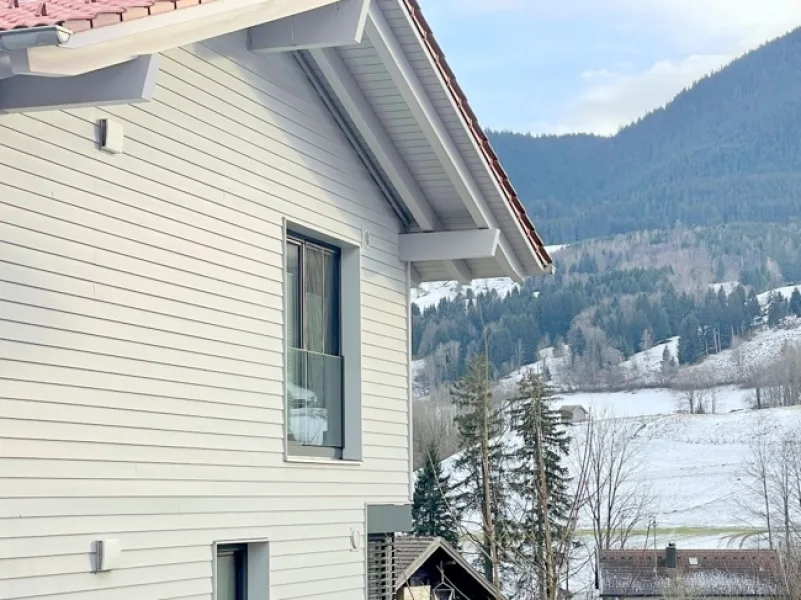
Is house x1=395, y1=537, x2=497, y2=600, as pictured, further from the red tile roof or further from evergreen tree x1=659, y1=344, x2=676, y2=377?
evergreen tree x1=659, y1=344, x2=676, y2=377

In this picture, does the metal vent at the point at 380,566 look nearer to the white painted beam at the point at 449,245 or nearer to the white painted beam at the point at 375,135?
the white painted beam at the point at 449,245

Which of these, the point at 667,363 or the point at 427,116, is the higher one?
the point at 667,363

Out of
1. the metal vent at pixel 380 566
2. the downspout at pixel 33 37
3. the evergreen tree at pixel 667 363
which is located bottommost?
the metal vent at pixel 380 566

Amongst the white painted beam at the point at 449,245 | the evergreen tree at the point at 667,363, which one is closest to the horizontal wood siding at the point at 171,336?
the white painted beam at the point at 449,245

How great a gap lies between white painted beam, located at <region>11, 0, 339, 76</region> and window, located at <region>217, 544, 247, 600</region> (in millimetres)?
3628

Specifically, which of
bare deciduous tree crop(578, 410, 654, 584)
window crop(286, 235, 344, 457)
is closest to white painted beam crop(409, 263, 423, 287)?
window crop(286, 235, 344, 457)

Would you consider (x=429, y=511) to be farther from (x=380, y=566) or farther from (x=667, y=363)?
(x=667, y=363)

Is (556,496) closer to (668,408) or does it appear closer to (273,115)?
(273,115)

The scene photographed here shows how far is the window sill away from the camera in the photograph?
8641 mm

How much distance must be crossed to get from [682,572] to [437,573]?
29.8 meters

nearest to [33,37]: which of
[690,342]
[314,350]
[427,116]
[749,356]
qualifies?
[427,116]

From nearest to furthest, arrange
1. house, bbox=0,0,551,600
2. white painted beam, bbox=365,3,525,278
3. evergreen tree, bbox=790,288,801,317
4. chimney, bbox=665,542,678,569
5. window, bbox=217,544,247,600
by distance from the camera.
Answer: house, bbox=0,0,551,600 → window, bbox=217,544,247,600 → white painted beam, bbox=365,3,525,278 → chimney, bbox=665,542,678,569 → evergreen tree, bbox=790,288,801,317

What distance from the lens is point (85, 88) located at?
17.7 feet

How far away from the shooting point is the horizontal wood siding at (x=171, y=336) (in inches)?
239
